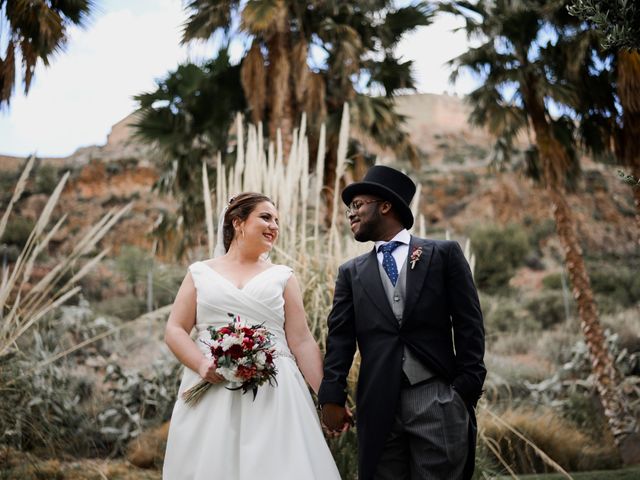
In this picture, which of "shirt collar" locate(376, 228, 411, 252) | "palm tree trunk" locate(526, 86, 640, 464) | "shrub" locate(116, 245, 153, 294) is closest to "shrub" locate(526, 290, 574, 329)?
"palm tree trunk" locate(526, 86, 640, 464)

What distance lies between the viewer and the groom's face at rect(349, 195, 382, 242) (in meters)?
3.39

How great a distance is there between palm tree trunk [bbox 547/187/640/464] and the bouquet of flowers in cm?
655

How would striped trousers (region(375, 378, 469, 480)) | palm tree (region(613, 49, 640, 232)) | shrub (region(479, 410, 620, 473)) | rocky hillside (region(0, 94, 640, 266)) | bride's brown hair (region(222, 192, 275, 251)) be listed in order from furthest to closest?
rocky hillside (region(0, 94, 640, 266))
palm tree (region(613, 49, 640, 232))
shrub (region(479, 410, 620, 473))
bride's brown hair (region(222, 192, 275, 251))
striped trousers (region(375, 378, 469, 480))

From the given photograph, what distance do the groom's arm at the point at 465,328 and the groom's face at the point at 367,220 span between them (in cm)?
39

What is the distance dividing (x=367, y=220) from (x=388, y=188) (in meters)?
0.19

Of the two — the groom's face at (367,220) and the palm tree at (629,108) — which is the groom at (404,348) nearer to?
the groom's face at (367,220)

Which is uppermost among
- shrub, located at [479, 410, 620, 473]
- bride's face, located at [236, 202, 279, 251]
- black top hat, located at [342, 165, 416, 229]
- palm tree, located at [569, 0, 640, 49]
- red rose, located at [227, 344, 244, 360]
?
palm tree, located at [569, 0, 640, 49]

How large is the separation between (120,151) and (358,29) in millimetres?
28925

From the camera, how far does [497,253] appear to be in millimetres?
26719

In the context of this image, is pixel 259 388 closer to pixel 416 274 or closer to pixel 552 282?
pixel 416 274

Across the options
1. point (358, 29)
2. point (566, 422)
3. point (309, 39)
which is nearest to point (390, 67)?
point (358, 29)

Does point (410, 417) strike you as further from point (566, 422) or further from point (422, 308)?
point (566, 422)

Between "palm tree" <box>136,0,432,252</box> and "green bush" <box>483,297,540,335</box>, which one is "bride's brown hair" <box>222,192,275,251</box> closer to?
"palm tree" <box>136,0,432,252</box>

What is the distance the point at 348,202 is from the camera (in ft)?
11.7
